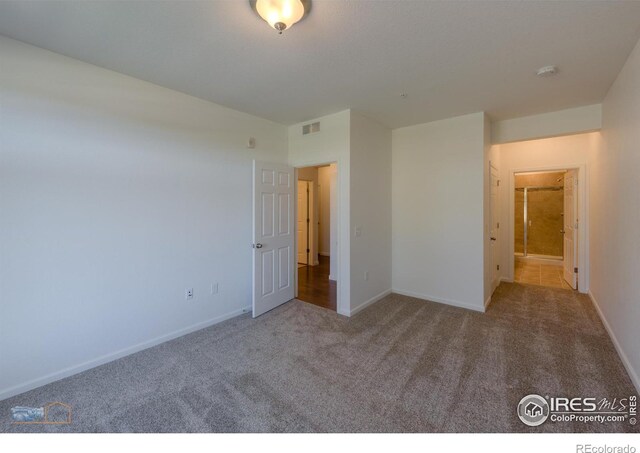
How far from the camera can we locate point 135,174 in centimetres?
262

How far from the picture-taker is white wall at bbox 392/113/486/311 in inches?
142

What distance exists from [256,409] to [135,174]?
2337mm

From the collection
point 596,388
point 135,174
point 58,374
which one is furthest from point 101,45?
point 596,388

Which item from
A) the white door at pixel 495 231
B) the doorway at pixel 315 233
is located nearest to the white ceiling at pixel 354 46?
the white door at pixel 495 231

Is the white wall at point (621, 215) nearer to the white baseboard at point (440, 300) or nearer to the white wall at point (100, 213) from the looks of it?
the white baseboard at point (440, 300)

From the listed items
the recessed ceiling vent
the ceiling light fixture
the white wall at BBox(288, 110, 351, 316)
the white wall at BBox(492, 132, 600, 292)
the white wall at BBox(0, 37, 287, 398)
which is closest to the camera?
the ceiling light fixture

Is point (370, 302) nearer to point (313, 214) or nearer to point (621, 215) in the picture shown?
point (621, 215)

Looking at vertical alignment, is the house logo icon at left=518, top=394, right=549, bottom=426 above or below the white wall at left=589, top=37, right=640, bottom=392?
below

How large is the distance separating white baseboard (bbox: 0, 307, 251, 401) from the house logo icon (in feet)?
9.78

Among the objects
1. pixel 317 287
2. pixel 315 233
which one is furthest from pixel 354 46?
pixel 315 233

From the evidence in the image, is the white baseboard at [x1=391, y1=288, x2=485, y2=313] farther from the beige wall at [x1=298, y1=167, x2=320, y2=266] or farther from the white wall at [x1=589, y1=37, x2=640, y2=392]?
the beige wall at [x1=298, y1=167, x2=320, y2=266]

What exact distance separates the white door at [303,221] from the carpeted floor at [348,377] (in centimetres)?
346

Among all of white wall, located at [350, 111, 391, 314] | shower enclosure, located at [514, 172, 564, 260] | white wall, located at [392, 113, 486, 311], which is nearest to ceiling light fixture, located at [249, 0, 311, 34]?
white wall, located at [350, 111, 391, 314]

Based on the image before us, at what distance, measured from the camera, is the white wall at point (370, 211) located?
3562 millimetres
